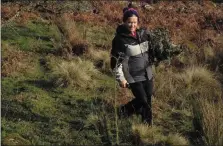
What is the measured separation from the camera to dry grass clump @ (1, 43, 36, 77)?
851 cm

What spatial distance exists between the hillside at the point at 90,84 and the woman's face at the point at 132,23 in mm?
1116

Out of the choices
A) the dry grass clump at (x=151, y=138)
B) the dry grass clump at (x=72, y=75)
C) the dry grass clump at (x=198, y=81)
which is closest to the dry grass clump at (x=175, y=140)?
the dry grass clump at (x=151, y=138)

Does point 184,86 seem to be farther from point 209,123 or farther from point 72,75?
point 209,123

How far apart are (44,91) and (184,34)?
6.24 m

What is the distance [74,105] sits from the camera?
7238mm

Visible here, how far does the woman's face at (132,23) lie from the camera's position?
5.79m

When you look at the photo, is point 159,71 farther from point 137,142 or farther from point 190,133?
point 137,142

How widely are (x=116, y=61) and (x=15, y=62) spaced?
3.61m

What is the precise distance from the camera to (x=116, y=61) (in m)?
5.88

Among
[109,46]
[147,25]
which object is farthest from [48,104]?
[147,25]

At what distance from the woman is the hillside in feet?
1.34

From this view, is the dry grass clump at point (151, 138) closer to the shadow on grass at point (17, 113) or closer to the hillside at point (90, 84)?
the hillside at point (90, 84)

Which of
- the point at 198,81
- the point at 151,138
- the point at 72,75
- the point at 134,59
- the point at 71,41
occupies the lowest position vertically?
the point at 151,138

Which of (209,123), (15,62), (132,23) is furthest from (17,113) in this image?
(209,123)
